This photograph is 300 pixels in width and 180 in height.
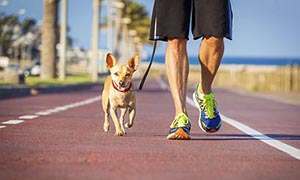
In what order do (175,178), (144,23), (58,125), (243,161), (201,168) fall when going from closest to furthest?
1. (175,178)
2. (201,168)
3. (243,161)
4. (58,125)
5. (144,23)

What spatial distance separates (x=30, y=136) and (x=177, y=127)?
1527 millimetres

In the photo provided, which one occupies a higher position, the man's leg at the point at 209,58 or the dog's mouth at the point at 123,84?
the man's leg at the point at 209,58

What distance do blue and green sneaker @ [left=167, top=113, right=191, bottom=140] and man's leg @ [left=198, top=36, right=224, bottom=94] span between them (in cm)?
56

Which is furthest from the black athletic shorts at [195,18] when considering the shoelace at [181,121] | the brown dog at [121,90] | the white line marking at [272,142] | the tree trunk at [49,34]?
the tree trunk at [49,34]

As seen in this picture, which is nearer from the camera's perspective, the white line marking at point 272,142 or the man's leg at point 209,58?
the white line marking at point 272,142

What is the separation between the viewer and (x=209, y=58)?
9.22 meters

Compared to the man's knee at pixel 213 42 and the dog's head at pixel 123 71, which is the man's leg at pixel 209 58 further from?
the dog's head at pixel 123 71

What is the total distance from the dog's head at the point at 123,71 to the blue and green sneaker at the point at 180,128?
1.05 m

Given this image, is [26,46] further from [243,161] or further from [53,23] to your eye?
[243,161]

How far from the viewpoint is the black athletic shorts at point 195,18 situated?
875 cm

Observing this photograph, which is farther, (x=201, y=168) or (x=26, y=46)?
(x=26, y=46)

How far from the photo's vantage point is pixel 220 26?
8.82m

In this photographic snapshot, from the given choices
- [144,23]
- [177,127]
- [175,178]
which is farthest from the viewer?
[144,23]

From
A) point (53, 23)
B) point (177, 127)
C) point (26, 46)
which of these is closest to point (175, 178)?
point (177, 127)
